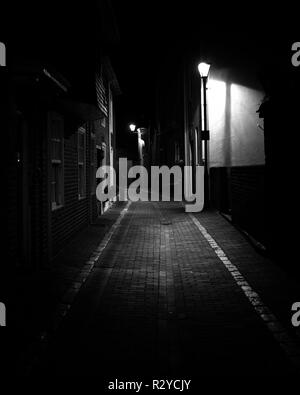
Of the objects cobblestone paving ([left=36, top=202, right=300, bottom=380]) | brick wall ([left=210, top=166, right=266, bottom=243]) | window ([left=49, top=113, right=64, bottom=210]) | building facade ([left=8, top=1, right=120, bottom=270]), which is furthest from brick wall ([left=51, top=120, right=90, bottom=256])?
brick wall ([left=210, top=166, right=266, bottom=243])

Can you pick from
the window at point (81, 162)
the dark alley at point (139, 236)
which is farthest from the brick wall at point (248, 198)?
the window at point (81, 162)

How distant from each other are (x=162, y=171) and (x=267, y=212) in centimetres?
2712

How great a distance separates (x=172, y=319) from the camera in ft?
19.1

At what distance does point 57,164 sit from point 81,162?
3.44m

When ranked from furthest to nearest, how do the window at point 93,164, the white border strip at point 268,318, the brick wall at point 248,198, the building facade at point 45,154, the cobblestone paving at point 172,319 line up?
the window at point 93,164 < the brick wall at point 248,198 < the building facade at point 45,154 < the white border strip at point 268,318 < the cobblestone paving at point 172,319

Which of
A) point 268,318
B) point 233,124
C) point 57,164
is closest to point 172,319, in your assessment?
point 268,318

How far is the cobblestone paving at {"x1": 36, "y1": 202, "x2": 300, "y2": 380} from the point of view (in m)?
4.41

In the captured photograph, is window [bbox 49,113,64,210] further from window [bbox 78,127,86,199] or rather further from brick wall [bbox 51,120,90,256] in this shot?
window [bbox 78,127,86,199]

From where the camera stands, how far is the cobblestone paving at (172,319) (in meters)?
4.41

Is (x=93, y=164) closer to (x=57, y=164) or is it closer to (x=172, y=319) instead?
(x=57, y=164)

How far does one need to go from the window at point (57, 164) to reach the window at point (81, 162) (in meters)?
2.86

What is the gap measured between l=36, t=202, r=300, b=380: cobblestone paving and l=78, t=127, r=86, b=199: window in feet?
12.4

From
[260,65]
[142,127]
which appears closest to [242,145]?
[260,65]

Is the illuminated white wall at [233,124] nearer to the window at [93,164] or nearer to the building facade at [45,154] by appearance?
the building facade at [45,154]
